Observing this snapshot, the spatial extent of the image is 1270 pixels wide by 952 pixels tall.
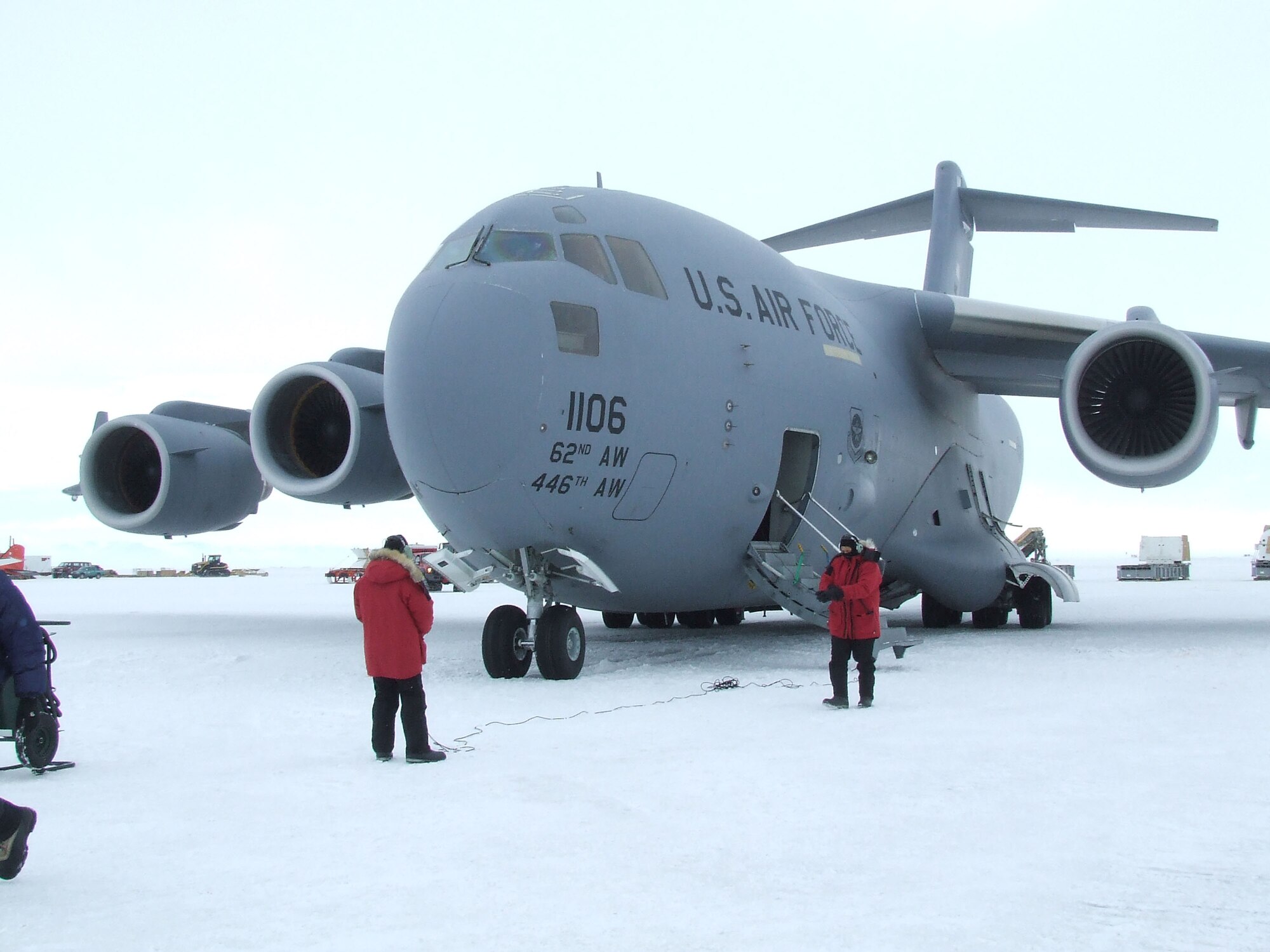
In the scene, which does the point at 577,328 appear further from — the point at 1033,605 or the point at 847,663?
the point at 1033,605

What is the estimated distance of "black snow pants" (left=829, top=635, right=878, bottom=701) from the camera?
6727 mm

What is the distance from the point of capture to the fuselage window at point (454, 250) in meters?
8.30

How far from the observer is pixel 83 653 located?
1068 centimetres

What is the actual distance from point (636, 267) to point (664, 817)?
5270 mm

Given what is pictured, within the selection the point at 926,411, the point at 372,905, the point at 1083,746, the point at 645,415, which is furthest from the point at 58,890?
the point at 926,411

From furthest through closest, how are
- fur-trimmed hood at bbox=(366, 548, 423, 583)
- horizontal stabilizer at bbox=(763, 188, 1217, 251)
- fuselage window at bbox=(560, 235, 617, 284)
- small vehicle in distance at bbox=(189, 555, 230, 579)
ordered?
small vehicle in distance at bbox=(189, 555, 230, 579)
horizontal stabilizer at bbox=(763, 188, 1217, 251)
fuselage window at bbox=(560, 235, 617, 284)
fur-trimmed hood at bbox=(366, 548, 423, 583)

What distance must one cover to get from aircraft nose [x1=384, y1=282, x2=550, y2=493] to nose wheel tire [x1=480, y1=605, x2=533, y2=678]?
1.10 meters

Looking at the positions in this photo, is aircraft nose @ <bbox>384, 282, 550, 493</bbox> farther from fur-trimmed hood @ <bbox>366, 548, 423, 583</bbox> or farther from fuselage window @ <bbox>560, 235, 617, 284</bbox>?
fur-trimmed hood @ <bbox>366, 548, 423, 583</bbox>

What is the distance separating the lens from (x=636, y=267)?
8.54 meters

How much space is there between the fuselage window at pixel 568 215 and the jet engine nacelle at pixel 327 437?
3953 mm

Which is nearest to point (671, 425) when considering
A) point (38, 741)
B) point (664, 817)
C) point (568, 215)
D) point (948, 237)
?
point (568, 215)

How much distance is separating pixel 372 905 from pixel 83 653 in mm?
8827

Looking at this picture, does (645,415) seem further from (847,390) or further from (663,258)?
(847,390)

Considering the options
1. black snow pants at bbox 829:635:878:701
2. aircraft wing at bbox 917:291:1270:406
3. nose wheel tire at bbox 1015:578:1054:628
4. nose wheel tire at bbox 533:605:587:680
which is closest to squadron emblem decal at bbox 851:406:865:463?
aircraft wing at bbox 917:291:1270:406
